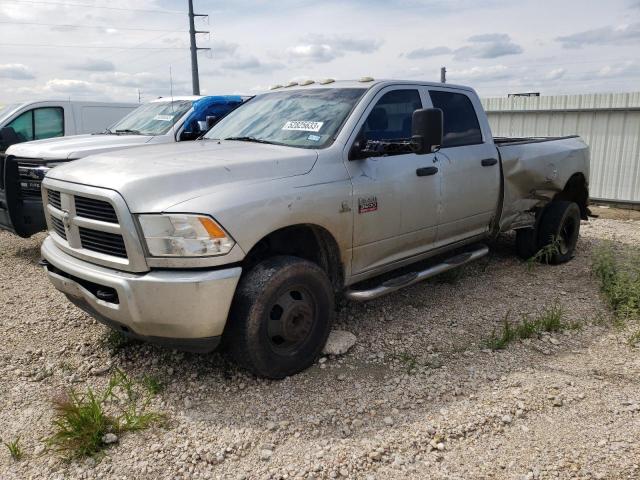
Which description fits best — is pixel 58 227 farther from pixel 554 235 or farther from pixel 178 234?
pixel 554 235

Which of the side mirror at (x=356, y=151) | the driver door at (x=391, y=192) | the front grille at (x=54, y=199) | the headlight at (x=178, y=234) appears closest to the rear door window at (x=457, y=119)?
the driver door at (x=391, y=192)

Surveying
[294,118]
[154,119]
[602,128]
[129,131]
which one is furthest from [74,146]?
Result: [602,128]

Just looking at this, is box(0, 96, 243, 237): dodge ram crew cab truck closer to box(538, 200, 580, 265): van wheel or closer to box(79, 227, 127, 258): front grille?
box(79, 227, 127, 258): front grille

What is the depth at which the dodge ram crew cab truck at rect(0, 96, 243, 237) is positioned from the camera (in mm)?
5949

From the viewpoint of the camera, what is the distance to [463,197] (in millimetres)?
4996

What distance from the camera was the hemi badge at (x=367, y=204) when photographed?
3.99 m

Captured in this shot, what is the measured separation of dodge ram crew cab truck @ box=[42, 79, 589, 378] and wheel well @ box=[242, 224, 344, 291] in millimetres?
10

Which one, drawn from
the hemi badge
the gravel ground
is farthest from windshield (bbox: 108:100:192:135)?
the hemi badge

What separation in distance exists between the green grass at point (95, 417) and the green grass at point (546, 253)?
4456mm

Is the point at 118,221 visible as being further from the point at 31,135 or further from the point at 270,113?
the point at 31,135

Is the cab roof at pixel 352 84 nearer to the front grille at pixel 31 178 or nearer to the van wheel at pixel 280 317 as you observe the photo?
the van wheel at pixel 280 317

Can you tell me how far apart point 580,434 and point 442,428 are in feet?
2.46

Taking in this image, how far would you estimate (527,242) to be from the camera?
6465 millimetres

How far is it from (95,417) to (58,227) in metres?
1.45
